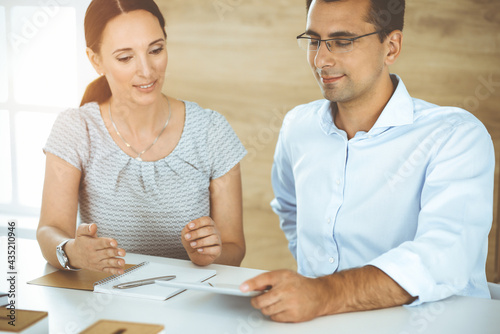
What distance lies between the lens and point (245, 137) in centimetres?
320

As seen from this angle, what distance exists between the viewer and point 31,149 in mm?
3277

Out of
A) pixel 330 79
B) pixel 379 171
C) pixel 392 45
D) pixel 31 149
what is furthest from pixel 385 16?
pixel 31 149

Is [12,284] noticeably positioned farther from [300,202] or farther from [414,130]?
[414,130]

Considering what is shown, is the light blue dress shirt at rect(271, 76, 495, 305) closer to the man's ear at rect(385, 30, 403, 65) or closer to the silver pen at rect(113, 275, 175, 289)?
the man's ear at rect(385, 30, 403, 65)

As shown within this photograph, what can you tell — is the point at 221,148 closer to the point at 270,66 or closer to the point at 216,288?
the point at 216,288

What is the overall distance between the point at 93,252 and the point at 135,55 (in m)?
0.68

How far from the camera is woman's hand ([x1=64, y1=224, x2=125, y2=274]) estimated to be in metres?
1.29

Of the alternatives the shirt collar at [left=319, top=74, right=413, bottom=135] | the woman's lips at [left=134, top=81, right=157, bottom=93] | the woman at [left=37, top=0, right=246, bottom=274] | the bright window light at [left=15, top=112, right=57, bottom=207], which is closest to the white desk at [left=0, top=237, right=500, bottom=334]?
the woman at [left=37, top=0, right=246, bottom=274]

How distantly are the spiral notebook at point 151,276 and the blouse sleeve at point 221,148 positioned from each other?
1.50ft

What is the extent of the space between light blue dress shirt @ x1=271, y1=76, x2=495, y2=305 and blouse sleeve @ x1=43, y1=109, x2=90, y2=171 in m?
0.69

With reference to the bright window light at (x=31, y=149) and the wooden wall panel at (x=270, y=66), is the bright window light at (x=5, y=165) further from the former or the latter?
the wooden wall panel at (x=270, y=66)

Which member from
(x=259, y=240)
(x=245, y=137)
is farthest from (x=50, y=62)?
(x=259, y=240)

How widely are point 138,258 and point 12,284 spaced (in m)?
0.34

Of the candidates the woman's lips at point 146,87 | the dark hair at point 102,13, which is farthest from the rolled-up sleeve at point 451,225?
the dark hair at point 102,13
